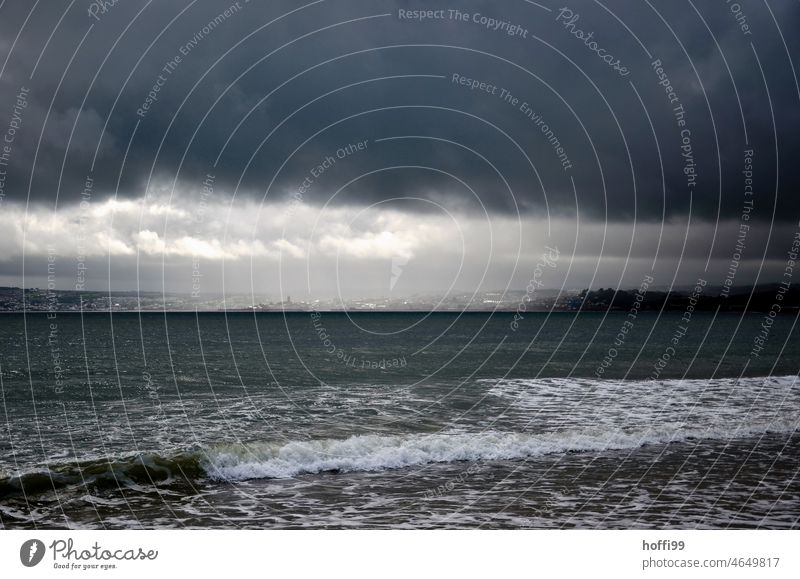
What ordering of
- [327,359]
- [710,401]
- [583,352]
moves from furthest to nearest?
1. [583,352]
2. [327,359]
3. [710,401]

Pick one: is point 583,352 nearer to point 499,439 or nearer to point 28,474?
point 499,439

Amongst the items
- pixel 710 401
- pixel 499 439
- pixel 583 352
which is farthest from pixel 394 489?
pixel 583 352

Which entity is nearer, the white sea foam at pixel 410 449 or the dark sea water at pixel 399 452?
the dark sea water at pixel 399 452

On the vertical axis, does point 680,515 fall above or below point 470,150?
below

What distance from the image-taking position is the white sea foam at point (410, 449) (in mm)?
18797

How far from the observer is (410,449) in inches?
801

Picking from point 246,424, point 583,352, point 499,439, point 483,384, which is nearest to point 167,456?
point 246,424

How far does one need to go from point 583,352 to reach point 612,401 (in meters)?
45.1

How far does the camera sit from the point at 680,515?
14.4 meters

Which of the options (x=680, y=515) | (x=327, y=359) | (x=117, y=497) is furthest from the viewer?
(x=327, y=359)

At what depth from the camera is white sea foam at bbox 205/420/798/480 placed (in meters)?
18.8

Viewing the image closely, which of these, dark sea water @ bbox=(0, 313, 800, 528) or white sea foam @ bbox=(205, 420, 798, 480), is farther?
white sea foam @ bbox=(205, 420, 798, 480)

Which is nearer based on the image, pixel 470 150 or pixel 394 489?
pixel 394 489

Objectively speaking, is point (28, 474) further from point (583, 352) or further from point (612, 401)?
point (583, 352)
